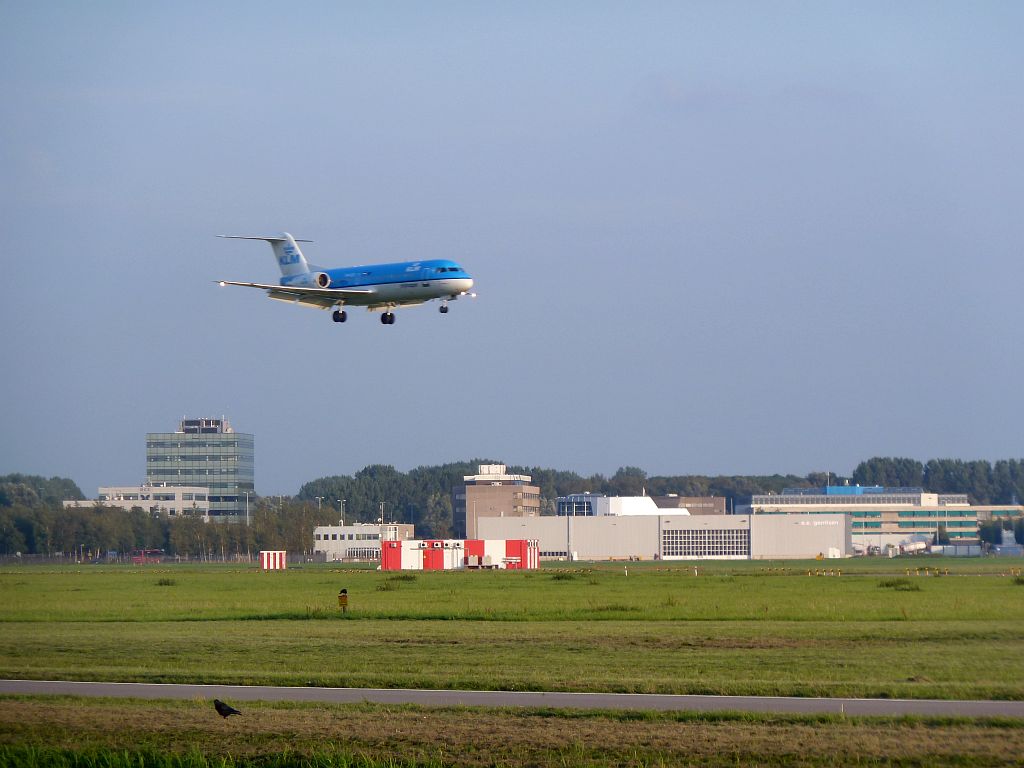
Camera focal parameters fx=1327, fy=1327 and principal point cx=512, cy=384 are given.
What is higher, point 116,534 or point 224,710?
point 224,710

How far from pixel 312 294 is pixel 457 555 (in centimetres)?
7043

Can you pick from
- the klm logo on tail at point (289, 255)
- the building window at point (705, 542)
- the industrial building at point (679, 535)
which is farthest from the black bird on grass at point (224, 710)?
the building window at point (705, 542)

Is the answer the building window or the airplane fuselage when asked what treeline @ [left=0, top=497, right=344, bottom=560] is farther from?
the building window

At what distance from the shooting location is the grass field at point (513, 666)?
78.5 ft

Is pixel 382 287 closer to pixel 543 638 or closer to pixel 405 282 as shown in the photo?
pixel 405 282

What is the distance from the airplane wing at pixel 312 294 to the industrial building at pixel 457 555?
61.9 metres

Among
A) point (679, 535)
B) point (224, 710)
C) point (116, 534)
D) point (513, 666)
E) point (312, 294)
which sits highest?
point (312, 294)

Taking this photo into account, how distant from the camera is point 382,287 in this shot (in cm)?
6694

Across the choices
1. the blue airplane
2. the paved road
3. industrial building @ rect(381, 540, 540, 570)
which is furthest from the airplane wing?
industrial building @ rect(381, 540, 540, 570)

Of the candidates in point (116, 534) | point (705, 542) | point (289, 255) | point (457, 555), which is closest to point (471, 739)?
point (289, 255)

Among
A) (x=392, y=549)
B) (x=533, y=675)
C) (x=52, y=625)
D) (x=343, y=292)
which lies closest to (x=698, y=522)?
(x=392, y=549)

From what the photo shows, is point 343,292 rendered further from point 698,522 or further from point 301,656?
point 698,522

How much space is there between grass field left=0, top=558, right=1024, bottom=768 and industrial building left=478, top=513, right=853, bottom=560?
118304 millimetres

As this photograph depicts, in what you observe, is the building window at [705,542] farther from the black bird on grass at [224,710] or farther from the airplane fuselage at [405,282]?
the black bird on grass at [224,710]
